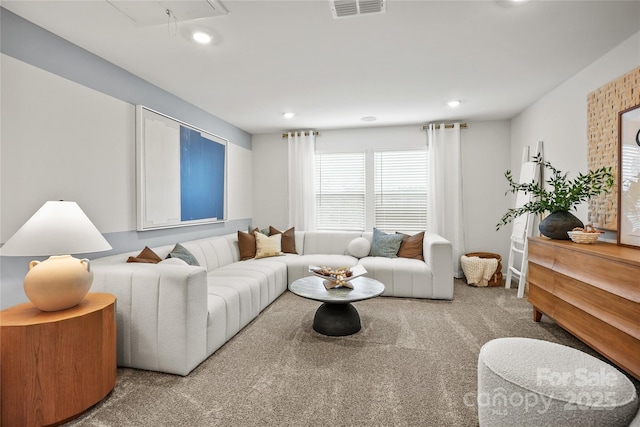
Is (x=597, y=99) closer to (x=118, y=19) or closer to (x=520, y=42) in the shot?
(x=520, y=42)

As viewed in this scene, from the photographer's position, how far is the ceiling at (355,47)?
2.05 m

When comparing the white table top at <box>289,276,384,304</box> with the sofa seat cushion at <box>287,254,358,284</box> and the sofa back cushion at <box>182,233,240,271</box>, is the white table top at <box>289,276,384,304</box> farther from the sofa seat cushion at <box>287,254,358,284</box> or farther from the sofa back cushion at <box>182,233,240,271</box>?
the sofa back cushion at <box>182,233,240,271</box>

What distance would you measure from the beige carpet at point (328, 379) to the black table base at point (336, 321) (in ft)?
0.22

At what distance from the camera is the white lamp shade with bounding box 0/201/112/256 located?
5.62 feet

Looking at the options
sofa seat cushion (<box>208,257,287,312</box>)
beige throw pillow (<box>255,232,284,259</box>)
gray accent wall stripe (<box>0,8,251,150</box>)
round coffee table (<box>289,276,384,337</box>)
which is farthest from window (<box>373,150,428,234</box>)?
gray accent wall stripe (<box>0,8,251,150</box>)

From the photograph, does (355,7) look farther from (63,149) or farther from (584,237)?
(584,237)

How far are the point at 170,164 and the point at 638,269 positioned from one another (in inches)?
158

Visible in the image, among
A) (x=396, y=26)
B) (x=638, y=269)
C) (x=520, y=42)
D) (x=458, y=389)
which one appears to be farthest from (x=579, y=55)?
(x=458, y=389)

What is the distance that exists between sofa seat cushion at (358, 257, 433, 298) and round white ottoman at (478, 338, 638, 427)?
225cm

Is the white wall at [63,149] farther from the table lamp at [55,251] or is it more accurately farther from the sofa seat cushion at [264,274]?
the sofa seat cushion at [264,274]

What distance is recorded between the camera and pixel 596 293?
83.4 inches

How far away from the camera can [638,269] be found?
1.76 metres

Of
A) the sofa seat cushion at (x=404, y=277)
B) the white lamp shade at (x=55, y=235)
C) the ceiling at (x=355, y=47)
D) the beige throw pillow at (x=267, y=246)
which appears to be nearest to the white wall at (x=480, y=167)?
the ceiling at (x=355, y=47)

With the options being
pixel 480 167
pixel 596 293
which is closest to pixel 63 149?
pixel 596 293
